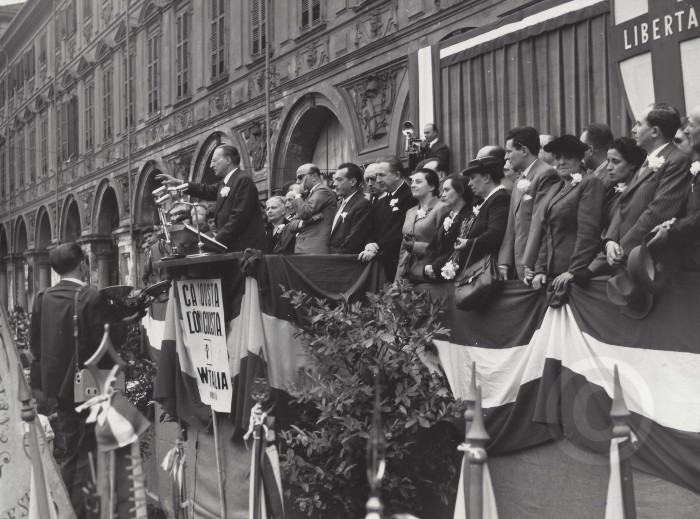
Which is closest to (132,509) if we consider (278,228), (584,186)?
(584,186)

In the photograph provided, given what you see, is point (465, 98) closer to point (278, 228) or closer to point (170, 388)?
point (278, 228)

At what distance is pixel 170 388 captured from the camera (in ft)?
22.5

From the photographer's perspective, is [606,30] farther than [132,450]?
Yes

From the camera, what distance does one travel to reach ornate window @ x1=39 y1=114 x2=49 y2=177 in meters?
30.6

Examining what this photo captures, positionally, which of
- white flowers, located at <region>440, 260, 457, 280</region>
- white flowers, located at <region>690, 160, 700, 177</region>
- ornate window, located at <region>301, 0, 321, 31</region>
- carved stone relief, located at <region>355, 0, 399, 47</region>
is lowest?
white flowers, located at <region>440, 260, 457, 280</region>

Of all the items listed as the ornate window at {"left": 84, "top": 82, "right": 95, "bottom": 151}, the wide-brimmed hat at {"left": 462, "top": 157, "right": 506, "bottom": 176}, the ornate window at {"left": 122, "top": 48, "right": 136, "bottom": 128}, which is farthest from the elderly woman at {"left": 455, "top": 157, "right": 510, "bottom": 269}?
the ornate window at {"left": 84, "top": 82, "right": 95, "bottom": 151}

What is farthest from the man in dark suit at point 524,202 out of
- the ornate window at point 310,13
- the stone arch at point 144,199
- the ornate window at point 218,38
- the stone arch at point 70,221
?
the stone arch at point 70,221

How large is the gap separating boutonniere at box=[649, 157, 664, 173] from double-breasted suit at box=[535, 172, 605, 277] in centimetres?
39

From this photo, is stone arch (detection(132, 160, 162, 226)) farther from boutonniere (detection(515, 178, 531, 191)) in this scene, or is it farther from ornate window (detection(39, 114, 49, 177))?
boutonniere (detection(515, 178, 531, 191))

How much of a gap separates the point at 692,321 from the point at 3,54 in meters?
37.8

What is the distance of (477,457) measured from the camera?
2840 mm

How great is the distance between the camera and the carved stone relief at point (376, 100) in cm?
1191

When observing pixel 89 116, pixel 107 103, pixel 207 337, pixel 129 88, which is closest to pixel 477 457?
pixel 207 337

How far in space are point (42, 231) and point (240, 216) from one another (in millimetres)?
26852
